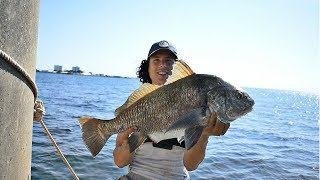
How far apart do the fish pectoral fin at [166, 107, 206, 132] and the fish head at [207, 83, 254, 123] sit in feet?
0.35

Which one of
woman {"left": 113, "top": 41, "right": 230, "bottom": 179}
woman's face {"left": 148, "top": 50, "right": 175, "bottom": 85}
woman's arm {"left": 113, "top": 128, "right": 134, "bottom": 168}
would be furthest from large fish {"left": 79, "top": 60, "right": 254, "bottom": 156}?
woman's face {"left": 148, "top": 50, "right": 175, "bottom": 85}

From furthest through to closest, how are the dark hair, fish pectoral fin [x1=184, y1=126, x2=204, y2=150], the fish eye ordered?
the dark hair → the fish eye → fish pectoral fin [x1=184, y1=126, x2=204, y2=150]

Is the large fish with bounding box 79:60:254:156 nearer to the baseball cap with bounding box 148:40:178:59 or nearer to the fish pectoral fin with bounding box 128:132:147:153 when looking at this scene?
the fish pectoral fin with bounding box 128:132:147:153

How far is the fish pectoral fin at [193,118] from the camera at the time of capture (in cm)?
352

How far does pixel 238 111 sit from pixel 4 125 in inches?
88.3

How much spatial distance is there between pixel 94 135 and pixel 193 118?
1167mm

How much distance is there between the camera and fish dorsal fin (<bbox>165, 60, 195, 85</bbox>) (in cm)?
372

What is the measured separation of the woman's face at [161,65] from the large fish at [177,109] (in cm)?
80

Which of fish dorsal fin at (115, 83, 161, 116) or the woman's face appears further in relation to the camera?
the woman's face

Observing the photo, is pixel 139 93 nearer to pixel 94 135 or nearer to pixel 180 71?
pixel 180 71

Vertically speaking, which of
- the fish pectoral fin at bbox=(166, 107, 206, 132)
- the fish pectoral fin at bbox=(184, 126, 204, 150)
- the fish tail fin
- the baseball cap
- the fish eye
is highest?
the baseball cap

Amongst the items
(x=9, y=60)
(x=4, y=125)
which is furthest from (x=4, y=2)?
(x=4, y=125)

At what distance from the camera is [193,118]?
3525 millimetres

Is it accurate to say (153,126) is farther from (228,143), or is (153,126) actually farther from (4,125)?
(228,143)
